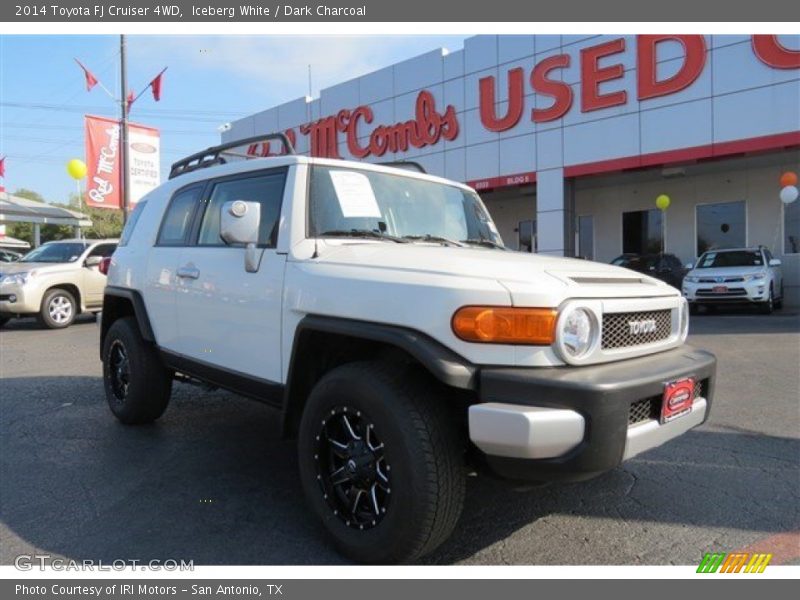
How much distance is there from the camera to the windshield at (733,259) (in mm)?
14117

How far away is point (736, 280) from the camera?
13523 millimetres

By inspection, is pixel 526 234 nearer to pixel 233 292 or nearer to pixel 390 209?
pixel 390 209

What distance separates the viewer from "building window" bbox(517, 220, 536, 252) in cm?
2180

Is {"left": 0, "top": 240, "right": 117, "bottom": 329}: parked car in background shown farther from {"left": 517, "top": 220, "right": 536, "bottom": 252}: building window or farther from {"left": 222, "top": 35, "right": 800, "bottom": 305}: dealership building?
{"left": 517, "top": 220, "right": 536, "bottom": 252}: building window

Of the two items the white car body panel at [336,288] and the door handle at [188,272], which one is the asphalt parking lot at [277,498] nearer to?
the white car body panel at [336,288]

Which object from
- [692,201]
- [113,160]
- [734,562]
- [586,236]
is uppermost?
[113,160]

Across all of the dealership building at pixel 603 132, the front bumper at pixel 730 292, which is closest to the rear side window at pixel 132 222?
the front bumper at pixel 730 292

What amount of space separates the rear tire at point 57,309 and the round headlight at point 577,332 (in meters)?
11.8

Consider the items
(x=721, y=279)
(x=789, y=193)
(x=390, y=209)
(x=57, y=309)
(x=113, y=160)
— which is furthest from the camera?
(x=113, y=160)

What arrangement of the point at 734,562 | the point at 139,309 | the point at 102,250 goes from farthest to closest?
the point at 102,250, the point at 139,309, the point at 734,562

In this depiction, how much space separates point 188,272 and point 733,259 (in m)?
13.7

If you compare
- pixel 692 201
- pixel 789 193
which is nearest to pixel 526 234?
pixel 692 201

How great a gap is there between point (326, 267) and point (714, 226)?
58.8 feet

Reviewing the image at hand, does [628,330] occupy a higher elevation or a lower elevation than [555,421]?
higher
